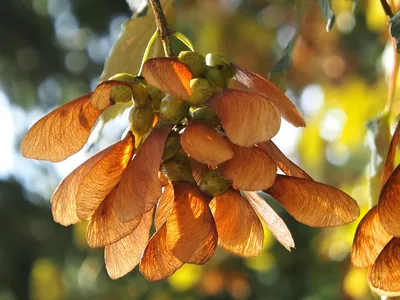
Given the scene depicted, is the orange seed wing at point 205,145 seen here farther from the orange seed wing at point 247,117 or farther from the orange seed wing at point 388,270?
the orange seed wing at point 388,270

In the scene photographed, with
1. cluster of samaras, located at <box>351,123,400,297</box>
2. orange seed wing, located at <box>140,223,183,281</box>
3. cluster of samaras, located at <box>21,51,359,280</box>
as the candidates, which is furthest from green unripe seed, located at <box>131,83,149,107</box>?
cluster of samaras, located at <box>351,123,400,297</box>

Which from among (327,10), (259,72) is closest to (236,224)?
(327,10)

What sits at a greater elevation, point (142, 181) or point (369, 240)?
point (142, 181)

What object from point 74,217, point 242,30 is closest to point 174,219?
point 74,217

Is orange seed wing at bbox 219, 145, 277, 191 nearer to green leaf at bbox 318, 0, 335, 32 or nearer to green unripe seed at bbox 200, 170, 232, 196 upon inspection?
green unripe seed at bbox 200, 170, 232, 196

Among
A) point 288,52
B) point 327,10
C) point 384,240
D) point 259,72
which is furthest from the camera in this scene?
point 259,72

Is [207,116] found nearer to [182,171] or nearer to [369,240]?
[182,171]

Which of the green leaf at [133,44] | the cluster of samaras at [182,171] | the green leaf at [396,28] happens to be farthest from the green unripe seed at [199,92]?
the green leaf at [133,44]

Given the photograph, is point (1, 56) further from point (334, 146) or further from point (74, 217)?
point (74, 217)
